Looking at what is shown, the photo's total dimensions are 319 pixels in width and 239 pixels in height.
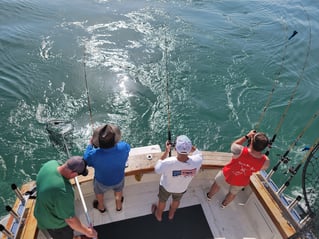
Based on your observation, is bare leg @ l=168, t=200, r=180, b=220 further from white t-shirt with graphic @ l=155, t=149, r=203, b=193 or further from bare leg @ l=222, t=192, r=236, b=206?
bare leg @ l=222, t=192, r=236, b=206

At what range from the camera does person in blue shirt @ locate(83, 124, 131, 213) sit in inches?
117

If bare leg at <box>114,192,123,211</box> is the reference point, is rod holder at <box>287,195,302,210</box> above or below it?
above

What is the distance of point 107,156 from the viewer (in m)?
3.12

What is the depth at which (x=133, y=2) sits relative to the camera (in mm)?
13672

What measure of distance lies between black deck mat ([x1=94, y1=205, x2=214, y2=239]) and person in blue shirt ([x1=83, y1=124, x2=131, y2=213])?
27.7 inches

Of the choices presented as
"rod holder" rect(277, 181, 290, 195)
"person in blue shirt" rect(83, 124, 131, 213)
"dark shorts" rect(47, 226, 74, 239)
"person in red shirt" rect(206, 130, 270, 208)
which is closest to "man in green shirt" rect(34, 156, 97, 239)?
"dark shorts" rect(47, 226, 74, 239)

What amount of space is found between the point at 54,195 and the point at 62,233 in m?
0.86

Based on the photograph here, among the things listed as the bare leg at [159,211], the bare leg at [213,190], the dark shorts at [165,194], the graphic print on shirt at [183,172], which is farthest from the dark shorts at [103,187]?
the bare leg at [213,190]

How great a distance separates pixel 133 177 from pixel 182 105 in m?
3.85

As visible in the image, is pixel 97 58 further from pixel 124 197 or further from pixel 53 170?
pixel 53 170

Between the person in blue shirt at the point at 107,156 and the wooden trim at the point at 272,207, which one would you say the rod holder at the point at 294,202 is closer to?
the wooden trim at the point at 272,207

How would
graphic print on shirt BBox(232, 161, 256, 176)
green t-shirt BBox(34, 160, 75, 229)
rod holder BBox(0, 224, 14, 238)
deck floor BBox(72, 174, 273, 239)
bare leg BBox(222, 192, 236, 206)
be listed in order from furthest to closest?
1. bare leg BBox(222, 192, 236, 206)
2. deck floor BBox(72, 174, 273, 239)
3. graphic print on shirt BBox(232, 161, 256, 176)
4. rod holder BBox(0, 224, 14, 238)
5. green t-shirt BBox(34, 160, 75, 229)

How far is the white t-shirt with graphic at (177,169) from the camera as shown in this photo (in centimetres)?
313

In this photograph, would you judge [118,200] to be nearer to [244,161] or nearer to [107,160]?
[107,160]
